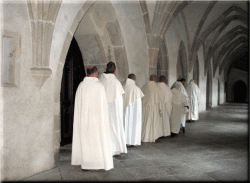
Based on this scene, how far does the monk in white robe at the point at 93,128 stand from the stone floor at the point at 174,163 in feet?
0.57

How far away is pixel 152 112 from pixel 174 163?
203 cm

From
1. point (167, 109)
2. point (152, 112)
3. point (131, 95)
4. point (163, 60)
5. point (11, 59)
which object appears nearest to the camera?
point (11, 59)

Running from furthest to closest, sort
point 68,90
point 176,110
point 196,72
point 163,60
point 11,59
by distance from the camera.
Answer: point 196,72, point 163,60, point 176,110, point 68,90, point 11,59

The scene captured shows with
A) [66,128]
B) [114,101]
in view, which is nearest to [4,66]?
[114,101]

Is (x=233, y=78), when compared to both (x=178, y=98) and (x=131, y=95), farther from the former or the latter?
(x=131, y=95)

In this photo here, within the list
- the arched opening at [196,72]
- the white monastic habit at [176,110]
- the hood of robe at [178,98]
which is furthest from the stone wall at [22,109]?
the arched opening at [196,72]

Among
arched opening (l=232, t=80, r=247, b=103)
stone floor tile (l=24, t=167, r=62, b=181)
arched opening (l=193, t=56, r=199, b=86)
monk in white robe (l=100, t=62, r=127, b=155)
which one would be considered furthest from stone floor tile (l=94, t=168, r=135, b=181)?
arched opening (l=232, t=80, r=247, b=103)

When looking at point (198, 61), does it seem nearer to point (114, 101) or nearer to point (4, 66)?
point (114, 101)

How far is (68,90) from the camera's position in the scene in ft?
20.0

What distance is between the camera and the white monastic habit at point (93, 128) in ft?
12.6

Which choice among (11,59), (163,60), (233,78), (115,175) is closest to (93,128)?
(115,175)

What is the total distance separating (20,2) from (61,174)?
2368 millimetres

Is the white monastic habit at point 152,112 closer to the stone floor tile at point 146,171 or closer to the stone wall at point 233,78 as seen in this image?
the stone floor tile at point 146,171

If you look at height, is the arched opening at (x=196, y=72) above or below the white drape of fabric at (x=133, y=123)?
above
